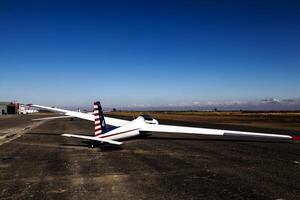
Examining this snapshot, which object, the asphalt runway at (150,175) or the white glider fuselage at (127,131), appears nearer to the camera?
the asphalt runway at (150,175)

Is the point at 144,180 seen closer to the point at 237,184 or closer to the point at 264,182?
the point at 237,184

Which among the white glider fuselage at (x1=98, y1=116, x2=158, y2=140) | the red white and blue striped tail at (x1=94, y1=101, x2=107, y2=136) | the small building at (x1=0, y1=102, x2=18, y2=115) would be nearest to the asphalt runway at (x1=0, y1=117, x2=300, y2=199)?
the red white and blue striped tail at (x1=94, y1=101, x2=107, y2=136)

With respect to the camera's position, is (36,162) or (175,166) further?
(36,162)

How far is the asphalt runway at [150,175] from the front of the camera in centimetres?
848

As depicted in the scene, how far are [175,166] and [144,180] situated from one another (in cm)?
280

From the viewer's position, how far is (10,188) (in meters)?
9.13

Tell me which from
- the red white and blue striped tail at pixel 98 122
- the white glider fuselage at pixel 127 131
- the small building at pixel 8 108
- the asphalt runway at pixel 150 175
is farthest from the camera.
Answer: the small building at pixel 8 108

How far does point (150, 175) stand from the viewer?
35.4ft

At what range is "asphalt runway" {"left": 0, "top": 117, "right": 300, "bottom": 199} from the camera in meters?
8.48

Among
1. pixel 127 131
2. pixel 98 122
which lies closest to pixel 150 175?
pixel 98 122

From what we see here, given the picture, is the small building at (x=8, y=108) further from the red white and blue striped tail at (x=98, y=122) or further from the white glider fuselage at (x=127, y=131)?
the red white and blue striped tail at (x=98, y=122)

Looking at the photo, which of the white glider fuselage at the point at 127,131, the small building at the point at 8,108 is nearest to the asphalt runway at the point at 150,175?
the white glider fuselage at the point at 127,131

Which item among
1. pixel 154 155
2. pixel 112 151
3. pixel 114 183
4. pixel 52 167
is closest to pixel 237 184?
pixel 114 183

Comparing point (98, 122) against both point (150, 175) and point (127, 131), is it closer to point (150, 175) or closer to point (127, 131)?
point (127, 131)
